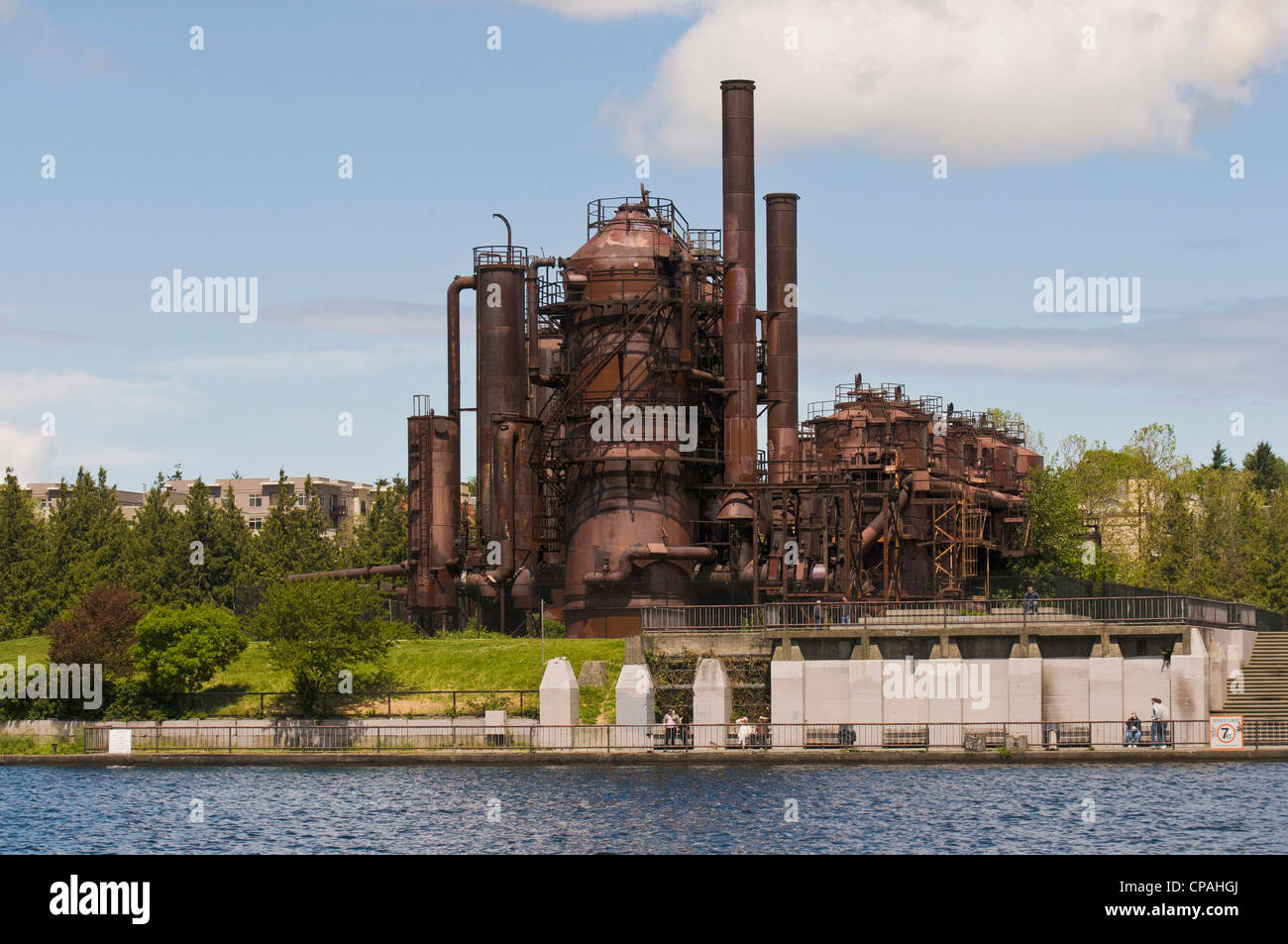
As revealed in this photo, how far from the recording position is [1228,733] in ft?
189

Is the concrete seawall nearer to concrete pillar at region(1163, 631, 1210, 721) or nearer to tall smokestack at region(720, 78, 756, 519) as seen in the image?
concrete pillar at region(1163, 631, 1210, 721)

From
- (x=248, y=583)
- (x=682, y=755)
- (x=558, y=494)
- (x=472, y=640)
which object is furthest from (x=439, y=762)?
(x=248, y=583)

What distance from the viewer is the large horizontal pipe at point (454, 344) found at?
3425 inches

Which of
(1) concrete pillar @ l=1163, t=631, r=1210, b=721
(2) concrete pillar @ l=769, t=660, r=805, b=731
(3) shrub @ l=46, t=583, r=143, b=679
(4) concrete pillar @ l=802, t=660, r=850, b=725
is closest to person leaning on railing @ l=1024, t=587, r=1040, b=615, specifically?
(1) concrete pillar @ l=1163, t=631, r=1210, b=721

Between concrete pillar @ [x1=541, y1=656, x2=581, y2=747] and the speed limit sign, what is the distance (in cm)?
2337

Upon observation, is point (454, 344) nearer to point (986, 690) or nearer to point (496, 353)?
point (496, 353)

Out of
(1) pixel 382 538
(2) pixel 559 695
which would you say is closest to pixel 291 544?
(1) pixel 382 538

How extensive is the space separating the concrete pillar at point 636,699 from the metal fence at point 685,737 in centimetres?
106

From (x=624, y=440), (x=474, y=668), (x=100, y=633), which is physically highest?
(x=624, y=440)

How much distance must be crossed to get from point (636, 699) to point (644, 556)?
1374cm

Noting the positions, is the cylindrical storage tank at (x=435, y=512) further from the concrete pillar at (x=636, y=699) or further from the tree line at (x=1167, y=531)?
the tree line at (x=1167, y=531)

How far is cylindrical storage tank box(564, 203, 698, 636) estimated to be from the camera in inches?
3056

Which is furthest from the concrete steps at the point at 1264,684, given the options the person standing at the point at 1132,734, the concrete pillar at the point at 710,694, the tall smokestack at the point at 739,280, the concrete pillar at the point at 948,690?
the tall smokestack at the point at 739,280
